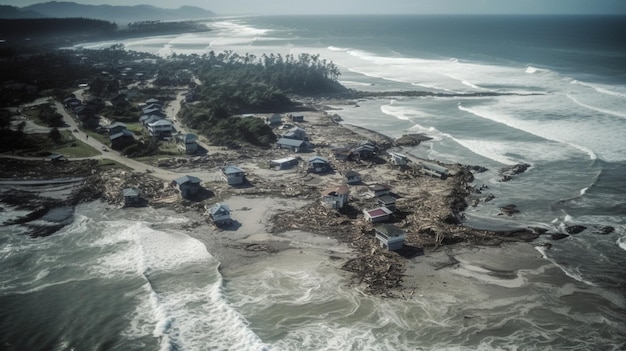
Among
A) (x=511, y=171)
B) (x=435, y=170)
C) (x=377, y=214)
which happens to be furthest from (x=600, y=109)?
(x=377, y=214)

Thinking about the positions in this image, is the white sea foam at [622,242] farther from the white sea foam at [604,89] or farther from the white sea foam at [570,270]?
the white sea foam at [604,89]

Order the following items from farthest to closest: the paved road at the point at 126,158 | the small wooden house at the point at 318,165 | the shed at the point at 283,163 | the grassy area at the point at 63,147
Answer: the grassy area at the point at 63,147, the shed at the point at 283,163, the small wooden house at the point at 318,165, the paved road at the point at 126,158

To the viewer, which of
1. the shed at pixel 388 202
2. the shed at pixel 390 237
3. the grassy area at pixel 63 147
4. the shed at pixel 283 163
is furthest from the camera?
the grassy area at pixel 63 147

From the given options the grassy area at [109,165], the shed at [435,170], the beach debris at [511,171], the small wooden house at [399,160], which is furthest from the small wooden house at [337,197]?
the grassy area at [109,165]

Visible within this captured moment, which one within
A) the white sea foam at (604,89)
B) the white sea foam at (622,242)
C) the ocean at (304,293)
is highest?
the white sea foam at (604,89)

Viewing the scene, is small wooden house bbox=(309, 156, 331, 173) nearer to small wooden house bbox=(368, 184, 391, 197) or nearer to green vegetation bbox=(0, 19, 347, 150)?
small wooden house bbox=(368, 184, 391, 197)

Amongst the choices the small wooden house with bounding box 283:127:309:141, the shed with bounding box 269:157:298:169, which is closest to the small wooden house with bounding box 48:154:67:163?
the shed with bounding box 269:157:298:169

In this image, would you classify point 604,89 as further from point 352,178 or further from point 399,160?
point 352,178
